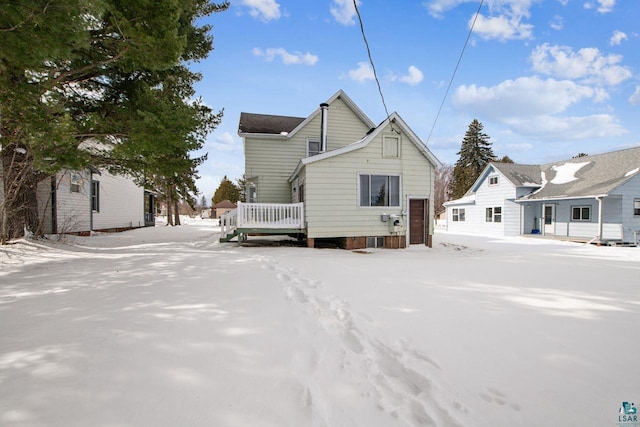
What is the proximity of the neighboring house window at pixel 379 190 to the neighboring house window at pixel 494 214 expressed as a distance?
534 inches

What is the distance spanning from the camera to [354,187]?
422 inches

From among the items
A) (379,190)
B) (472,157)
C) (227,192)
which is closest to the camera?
(379,190)

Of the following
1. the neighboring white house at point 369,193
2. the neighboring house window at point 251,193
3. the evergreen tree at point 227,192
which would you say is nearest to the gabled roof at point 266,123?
the neighboring house window at point 251,193

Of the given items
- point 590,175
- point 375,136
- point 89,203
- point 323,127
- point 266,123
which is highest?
point 266,123

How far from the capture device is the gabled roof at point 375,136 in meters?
10.3

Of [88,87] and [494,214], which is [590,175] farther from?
[88,87]

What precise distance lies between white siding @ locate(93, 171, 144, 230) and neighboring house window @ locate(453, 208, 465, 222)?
25.6 m

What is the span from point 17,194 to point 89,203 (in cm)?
706

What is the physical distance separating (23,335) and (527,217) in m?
24.0

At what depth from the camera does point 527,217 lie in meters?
19.2

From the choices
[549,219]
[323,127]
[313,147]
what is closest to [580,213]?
[549,219]

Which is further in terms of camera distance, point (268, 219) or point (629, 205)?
Answer: point (629, 205)

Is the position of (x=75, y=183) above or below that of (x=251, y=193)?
above

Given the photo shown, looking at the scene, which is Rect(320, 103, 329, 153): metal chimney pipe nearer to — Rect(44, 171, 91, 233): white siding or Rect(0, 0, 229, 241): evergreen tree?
Rect(0, 0, 229, 241): evergreen tree
